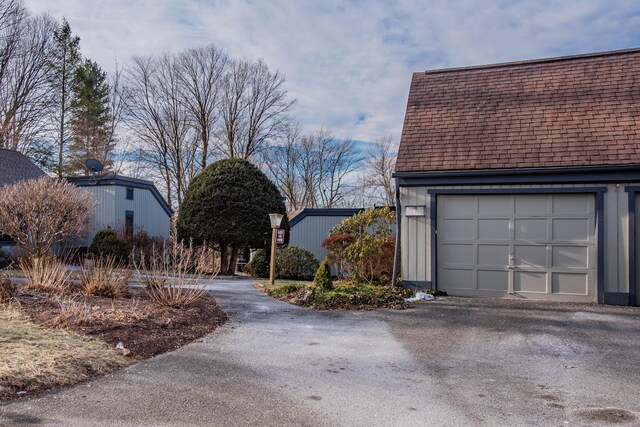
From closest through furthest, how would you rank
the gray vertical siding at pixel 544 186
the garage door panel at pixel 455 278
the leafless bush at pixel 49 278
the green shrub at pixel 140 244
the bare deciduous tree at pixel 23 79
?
the leafless bush at pixel 49 278
the gray vertical siding at pixel 544 186
the garage door panel at pixel 455 278
the green shrub at pixel 140 244
the bare deciduous tree at pixel 23 79

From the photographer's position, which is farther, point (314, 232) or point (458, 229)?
point (314, 232)

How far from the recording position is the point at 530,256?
972 cm

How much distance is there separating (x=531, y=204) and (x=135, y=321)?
25.4ft

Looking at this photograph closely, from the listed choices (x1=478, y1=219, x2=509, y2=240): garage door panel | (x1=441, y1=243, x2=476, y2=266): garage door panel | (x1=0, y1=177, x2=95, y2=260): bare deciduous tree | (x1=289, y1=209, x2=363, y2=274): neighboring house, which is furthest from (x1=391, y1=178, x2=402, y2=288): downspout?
(x1=289, y1=209, x2=363, y2=274): neighboring house

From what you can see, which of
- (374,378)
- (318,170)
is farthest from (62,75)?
(374,378)

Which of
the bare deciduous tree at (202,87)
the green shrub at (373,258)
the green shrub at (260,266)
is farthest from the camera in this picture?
the bare deciduous tree at (202,87)

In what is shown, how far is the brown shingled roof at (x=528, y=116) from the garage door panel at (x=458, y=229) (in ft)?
3.74

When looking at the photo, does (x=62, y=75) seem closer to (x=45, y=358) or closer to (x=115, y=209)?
(x=115, y=209)

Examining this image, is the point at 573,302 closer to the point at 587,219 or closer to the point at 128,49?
the point at 587,219

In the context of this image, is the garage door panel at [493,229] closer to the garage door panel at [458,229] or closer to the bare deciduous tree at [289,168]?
the garage door panel at [458,229]

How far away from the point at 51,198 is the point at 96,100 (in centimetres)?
2134

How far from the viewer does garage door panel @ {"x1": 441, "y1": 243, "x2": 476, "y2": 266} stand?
10109 millimetres

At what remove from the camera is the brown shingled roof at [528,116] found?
9.72 metres

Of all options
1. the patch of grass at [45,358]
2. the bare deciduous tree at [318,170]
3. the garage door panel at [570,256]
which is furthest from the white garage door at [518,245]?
the bare deciduous tree at [318,170]
